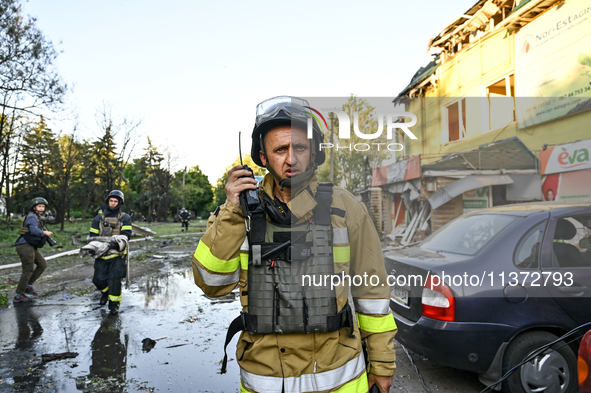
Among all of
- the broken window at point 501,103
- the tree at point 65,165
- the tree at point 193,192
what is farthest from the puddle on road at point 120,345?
the tree at point 193,192

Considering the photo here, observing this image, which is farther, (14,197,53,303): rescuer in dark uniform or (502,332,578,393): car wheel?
(14,197,53,303): rescuer in dark uniform

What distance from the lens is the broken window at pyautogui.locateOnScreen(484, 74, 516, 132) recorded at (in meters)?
4.60

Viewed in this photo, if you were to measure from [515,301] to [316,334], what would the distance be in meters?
2.13

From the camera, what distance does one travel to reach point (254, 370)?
1.74 meters

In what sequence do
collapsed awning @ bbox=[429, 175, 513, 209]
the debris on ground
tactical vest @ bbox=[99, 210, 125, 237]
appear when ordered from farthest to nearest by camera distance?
tactical vest @ bbox=[99, 210, 125, 237] → the debris on ground → collapsed awning @ bbox=[429, 175, 513, 209]

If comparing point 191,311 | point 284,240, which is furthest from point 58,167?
point 284,240

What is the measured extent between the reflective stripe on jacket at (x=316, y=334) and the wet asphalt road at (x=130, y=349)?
2.10 m

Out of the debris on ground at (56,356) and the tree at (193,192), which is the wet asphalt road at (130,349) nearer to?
the debris on ground at (56,356)

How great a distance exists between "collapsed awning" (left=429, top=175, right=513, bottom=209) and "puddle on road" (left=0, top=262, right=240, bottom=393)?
9.62 ft

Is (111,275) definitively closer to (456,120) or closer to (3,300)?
(3,300)

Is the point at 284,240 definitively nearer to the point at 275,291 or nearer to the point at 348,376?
the point at 275,291

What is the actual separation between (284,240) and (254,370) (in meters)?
0.60

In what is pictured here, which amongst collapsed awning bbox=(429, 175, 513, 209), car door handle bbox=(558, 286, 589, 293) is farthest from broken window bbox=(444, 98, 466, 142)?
car door handle bbox=(558, 286, 589, 293)

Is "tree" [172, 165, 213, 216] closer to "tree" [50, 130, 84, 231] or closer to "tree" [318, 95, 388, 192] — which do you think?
"tree" [50, 130, 84, 231]
